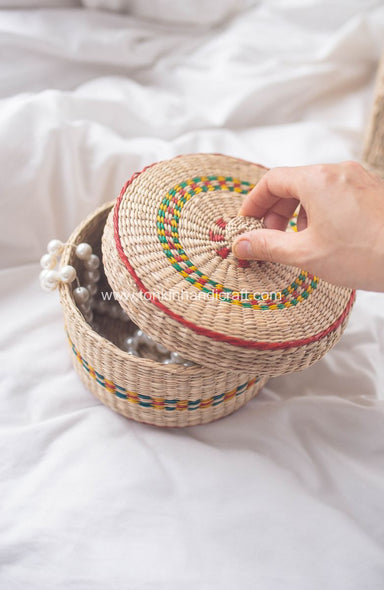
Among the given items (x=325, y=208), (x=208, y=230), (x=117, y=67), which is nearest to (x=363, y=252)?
(x=325, y=208)

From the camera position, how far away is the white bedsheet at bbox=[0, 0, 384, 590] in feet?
2.16

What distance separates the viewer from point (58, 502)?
0.68m

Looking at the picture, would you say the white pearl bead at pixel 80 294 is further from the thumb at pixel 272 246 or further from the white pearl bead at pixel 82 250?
the thumb at pixel 272 246

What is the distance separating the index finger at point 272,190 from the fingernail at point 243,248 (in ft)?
0.25

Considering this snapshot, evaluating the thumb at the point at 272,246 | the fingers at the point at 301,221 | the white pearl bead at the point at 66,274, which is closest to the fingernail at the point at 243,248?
the thumb at the point at 272,246

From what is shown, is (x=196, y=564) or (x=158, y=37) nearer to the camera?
(x=196, y=564)

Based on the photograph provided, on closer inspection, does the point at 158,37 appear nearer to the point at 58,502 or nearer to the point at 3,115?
the point at 3,115

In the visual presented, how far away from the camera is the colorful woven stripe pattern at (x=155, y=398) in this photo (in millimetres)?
706

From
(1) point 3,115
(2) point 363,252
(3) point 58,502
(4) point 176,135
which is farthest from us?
(4) point 176,135

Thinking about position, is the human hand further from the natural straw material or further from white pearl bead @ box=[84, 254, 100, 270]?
white pearl bead @ box=[84, 254, 100, 270]

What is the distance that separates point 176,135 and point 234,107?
0.45 ft

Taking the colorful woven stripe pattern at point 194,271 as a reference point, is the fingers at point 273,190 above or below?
above

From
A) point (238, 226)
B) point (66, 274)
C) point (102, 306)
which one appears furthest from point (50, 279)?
point (238, 226)

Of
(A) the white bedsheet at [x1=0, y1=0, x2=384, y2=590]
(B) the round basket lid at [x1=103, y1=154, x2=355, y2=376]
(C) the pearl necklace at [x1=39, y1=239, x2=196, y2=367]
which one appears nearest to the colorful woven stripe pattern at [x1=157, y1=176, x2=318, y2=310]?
(B) the round basket lid at [x1=103, y1=154, x2=355, y2=376]
